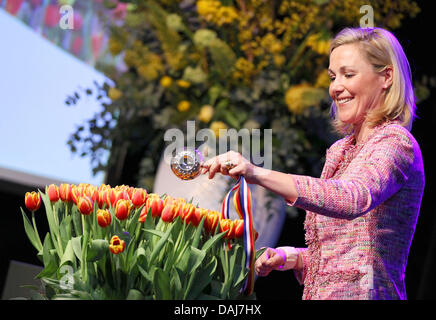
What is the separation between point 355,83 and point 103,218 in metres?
0.46

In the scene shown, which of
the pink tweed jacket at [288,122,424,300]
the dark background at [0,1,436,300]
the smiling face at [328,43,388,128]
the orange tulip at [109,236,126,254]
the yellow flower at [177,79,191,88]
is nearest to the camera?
the orange tulip at [109,236,126,254]

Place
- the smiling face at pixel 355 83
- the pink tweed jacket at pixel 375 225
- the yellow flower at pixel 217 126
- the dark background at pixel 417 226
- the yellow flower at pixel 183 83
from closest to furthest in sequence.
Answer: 1. the pink tweed jacket at pixel 375 225
2. the smiling face at pixel 355 83
3. the yellow flower at pixel 217 126
4. the yellow flower at pixel 183 83
5. the dark background at pixel 417 226

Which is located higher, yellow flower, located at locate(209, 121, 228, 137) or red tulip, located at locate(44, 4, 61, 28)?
red tulip, located at locate(44, 4, 61, 28)

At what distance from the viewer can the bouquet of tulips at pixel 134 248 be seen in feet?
2.42

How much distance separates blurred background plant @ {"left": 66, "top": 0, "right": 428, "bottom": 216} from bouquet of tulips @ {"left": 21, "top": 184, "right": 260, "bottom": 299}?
93cm

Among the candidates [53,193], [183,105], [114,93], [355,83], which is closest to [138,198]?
[53,193]

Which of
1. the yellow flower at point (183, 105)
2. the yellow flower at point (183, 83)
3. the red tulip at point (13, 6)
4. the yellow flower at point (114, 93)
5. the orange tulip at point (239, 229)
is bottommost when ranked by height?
the orange tulip at point (239, 229)

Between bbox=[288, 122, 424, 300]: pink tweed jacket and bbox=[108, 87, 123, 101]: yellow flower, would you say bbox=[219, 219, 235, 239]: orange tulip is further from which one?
bbox=[108, 87, 123, 101]: yellow flower

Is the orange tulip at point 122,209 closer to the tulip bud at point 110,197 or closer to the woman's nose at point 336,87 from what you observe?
the tulip bud at point 110,197

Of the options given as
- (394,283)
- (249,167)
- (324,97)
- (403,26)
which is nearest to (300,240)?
(324,97)

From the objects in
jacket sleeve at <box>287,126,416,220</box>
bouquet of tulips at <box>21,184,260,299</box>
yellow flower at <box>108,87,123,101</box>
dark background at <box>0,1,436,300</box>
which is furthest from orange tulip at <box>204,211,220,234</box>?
dark background at <box>0,1,436,300</box>

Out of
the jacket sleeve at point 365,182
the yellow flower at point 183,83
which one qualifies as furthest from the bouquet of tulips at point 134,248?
the yellow flower at point 183,83

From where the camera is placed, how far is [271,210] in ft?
5.82

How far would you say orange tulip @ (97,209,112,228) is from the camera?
750mm
